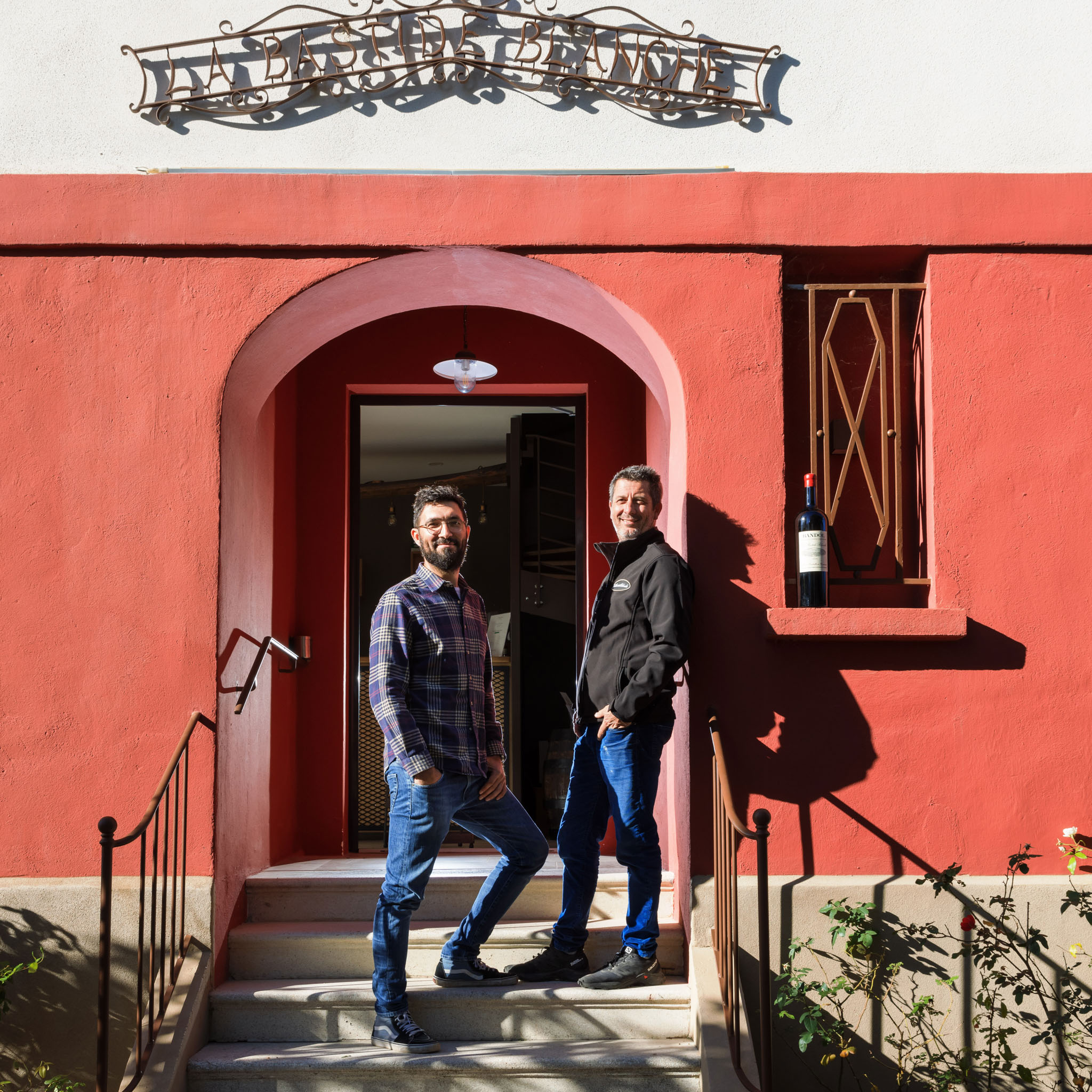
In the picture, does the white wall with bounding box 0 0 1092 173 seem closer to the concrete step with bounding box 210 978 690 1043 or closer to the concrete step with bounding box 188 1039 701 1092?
the concrete step with bounding box 210 978 690 1043

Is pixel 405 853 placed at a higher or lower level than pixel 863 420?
lower

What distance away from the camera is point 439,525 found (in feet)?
13.0

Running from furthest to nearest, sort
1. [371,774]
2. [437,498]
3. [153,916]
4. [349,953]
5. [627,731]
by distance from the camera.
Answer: [371,774] → [349,953] → [437,498] → [627,731] → [153,916]

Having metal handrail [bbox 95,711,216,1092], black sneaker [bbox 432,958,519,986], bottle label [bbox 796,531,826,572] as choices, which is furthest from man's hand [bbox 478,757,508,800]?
bottle label [bbox 796,531,826,572]

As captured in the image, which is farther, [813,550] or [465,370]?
[465,370]

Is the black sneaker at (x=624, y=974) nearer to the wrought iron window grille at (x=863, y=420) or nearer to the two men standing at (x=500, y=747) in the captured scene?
the two men standing at (x=500, y=747)

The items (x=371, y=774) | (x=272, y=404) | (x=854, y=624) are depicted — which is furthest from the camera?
(x=371, y=774)

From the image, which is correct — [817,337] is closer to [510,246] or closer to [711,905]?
[510,246]

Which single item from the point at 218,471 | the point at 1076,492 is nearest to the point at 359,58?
the point at 218,471

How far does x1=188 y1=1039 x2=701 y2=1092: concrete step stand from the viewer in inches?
144

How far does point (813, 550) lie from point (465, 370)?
2149mm

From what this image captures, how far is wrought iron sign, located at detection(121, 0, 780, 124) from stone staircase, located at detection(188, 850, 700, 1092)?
3122 millimetres

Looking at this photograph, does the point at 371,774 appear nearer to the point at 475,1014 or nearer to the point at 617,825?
the point at 475,1014

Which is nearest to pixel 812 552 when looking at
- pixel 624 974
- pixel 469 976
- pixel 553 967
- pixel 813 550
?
pixel 813 550
